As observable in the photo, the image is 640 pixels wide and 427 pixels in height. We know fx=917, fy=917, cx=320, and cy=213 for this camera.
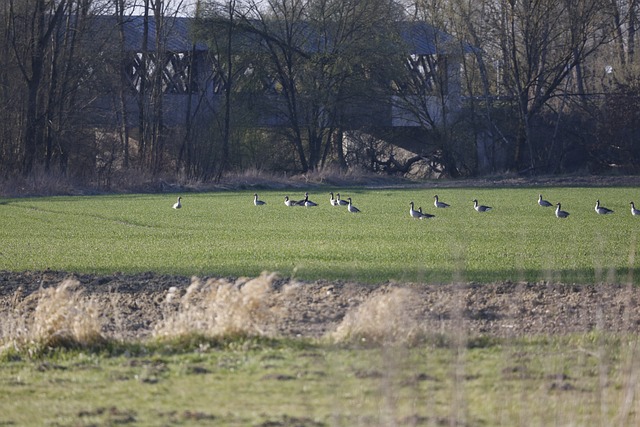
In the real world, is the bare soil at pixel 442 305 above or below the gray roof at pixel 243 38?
below

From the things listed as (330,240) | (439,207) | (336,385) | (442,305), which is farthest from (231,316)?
(439,207)

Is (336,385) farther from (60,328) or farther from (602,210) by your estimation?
(602,210)

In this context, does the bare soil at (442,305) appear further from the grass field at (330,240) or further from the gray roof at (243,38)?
the gray roof at (243,38)

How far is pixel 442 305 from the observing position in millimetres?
10711

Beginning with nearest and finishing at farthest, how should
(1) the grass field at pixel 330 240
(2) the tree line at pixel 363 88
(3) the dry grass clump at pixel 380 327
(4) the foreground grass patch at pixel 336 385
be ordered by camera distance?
(4) the foreground grass patch at pixel 336 385 < (3) the dry grass clump at pixel 380 327 < (1) the grass field at pixel 330 240 < (2) the tree line at pixel 363 88

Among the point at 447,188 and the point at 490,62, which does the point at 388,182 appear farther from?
the point at 490,62

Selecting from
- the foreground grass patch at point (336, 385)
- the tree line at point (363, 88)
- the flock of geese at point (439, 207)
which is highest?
the tree line at point (363, 88)

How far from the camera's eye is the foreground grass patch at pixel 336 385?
236 inches

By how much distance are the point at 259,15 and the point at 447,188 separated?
18.2 m

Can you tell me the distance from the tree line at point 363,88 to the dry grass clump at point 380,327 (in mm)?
43286

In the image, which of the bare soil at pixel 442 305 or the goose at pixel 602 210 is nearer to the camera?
the bare soil at pixel 442 305

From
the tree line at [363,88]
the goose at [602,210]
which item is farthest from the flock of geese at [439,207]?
the tree line at [363,88]

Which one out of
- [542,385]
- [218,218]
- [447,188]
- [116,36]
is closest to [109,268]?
[542,385]

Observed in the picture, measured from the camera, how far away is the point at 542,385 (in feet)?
21.9
